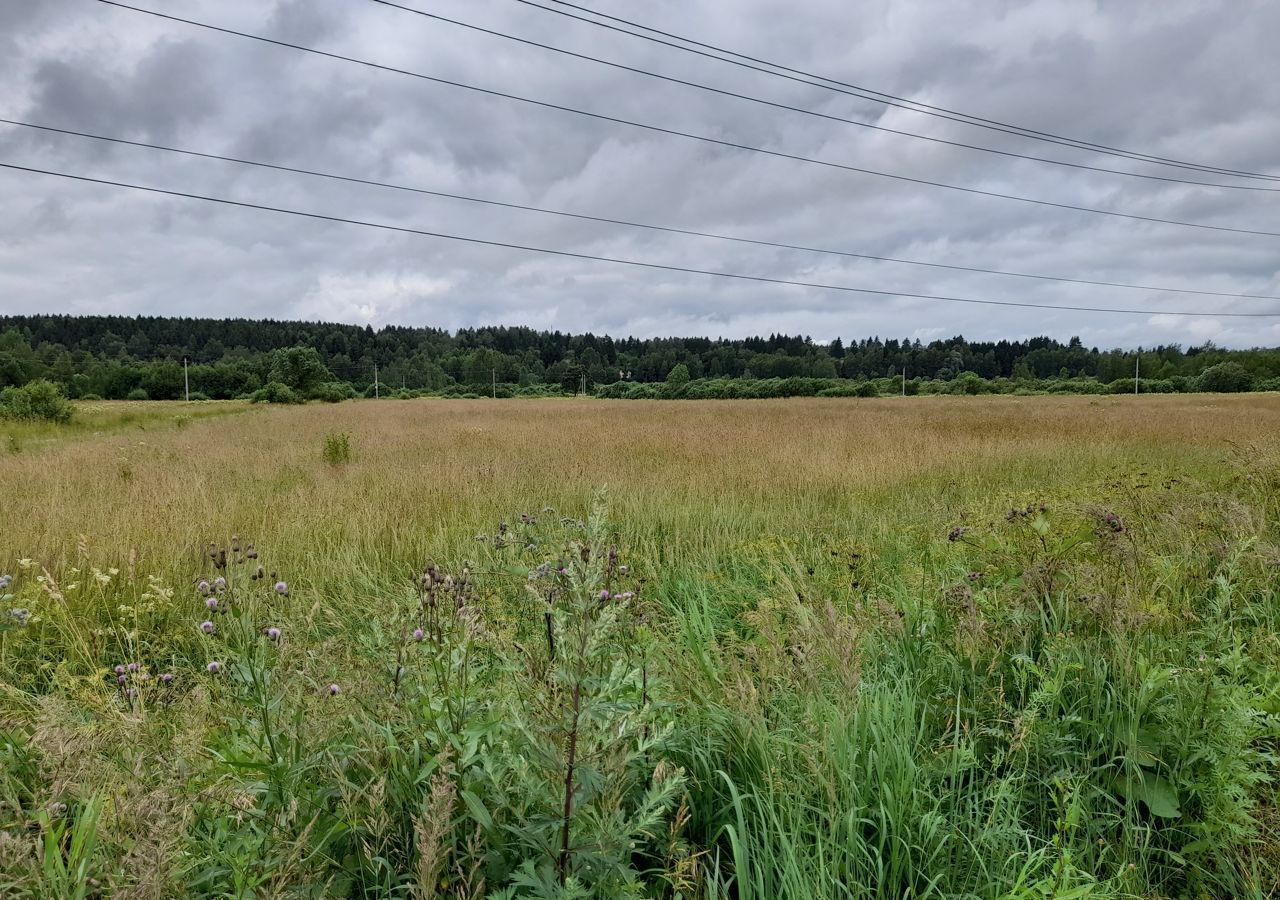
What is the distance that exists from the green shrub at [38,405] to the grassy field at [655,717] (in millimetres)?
28596

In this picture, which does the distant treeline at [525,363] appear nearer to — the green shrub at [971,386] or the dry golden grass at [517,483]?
the green shrub at [971,386]

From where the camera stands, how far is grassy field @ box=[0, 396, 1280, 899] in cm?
151

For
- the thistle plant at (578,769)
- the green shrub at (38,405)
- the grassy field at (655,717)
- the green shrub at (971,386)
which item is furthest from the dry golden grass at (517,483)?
the green shrub at (971,386)

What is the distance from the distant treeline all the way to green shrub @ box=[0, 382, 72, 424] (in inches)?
1241

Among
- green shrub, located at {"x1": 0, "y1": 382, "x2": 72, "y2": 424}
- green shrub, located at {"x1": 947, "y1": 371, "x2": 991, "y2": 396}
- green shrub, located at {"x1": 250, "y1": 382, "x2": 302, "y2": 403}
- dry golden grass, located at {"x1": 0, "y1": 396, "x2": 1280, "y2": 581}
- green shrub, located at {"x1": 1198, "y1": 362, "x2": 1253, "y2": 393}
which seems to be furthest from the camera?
green shrub, located at {"x1": 947, "y1": 371, "x2": 991, "y2": 396}

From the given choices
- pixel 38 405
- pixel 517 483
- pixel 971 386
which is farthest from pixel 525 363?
pixel 517 483

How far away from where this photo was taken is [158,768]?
187 centimetres

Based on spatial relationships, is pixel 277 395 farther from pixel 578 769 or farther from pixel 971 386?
pixel 971 386

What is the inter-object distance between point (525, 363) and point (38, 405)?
321 ft

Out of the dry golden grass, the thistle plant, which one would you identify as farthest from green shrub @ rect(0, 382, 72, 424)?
the thistle plant

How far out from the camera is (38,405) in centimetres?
2620

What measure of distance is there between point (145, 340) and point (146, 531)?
15642 cm

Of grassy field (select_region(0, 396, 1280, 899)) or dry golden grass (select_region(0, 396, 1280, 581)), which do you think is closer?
grassy field (select_region(0, 396, 1280, 899))

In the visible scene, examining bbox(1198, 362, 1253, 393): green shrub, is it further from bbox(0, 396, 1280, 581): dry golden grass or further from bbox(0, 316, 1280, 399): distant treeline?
bbox(0, 396, 1280, 581): dry golden grass
